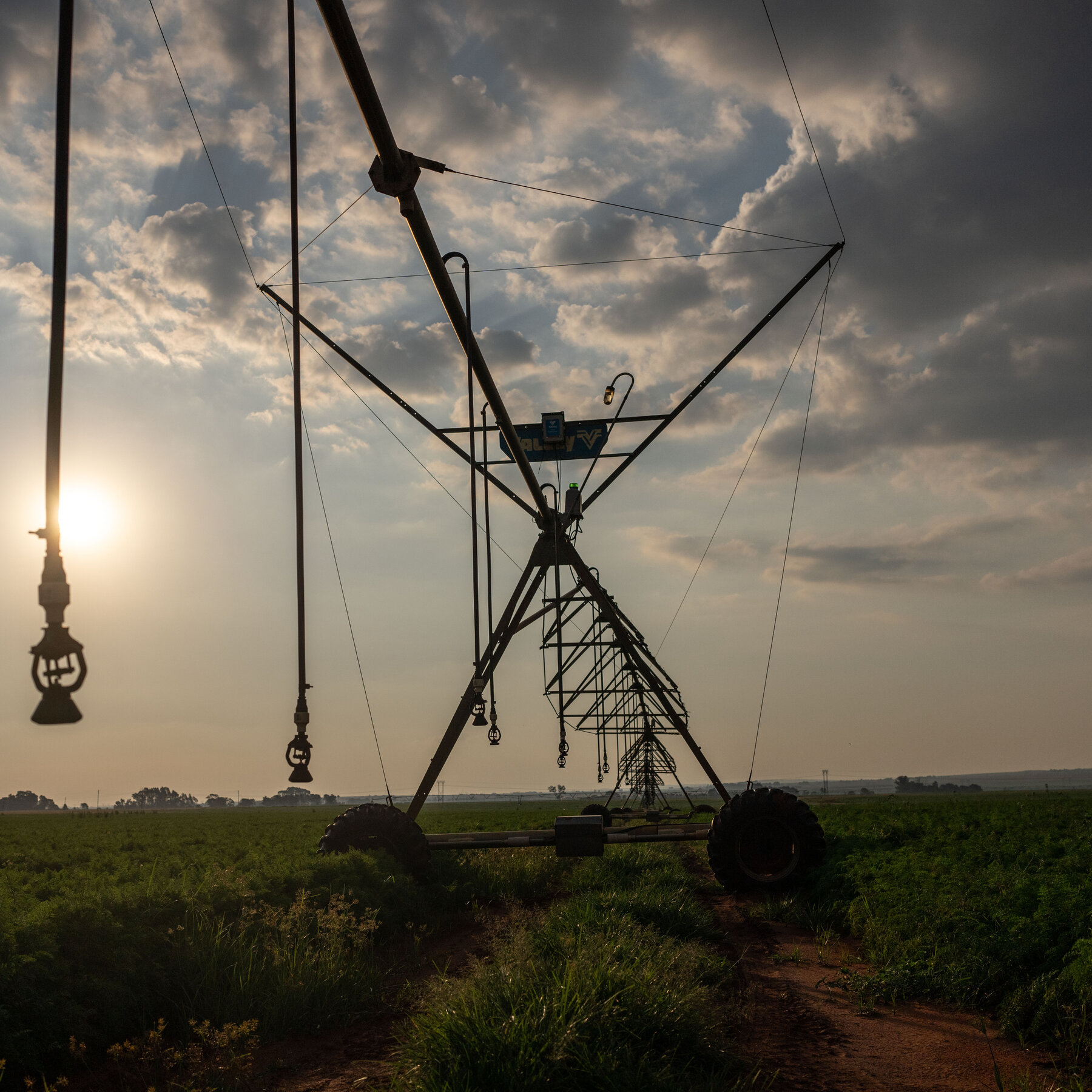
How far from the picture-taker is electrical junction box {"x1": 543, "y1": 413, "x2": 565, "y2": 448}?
15.4 meters

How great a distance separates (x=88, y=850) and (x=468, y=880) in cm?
1800

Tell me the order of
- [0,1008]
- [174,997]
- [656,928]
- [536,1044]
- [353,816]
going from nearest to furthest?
[536,1044]
[0,1008]
[174,997]
[656,928]
[353,816]

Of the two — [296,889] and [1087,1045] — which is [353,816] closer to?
[296,889]

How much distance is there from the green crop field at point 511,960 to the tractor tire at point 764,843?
29.4 inches

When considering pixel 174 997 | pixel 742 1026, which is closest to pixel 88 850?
pixel 174 997

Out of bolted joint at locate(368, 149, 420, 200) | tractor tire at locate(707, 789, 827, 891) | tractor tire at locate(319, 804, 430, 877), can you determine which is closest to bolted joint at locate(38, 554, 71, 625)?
bolted joint at locate(368, 149, 420, 200)

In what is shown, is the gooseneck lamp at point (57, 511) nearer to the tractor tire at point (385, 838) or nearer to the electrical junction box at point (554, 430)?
the tractor tire at point (385, 838)

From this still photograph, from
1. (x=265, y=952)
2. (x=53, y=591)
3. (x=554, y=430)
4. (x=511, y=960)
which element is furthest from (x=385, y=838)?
(x=53, y=591)

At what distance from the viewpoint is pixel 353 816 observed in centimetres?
1369

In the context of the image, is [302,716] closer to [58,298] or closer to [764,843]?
[58,298]

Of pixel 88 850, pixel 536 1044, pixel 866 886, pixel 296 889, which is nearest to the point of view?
pixel 536 1044

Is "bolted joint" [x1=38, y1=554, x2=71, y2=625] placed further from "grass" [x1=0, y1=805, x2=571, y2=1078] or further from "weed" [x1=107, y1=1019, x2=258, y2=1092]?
"grass" [x1=0, y1=805, x2=571, y2=1078]

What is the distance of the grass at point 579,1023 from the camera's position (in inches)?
203

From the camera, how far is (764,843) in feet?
42.1
